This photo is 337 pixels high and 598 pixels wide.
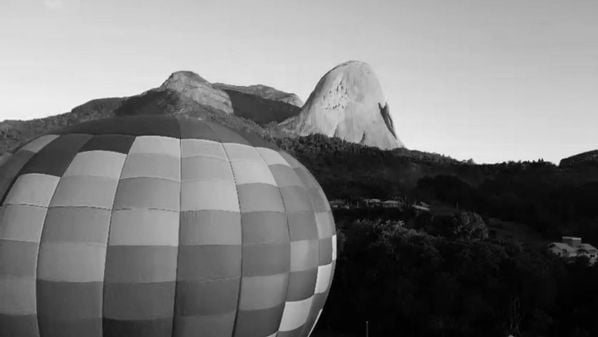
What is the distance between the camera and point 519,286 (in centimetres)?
2433

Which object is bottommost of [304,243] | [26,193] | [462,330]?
[462,330]

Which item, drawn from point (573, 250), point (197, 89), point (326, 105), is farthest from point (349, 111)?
point (573, 250)

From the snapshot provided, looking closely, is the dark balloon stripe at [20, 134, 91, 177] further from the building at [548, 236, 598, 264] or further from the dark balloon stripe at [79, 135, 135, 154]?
the building at [548, 236, 598, 264]

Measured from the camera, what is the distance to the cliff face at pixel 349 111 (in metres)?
166

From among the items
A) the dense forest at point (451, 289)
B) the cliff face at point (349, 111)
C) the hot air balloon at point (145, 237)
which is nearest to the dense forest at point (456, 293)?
the dense forest at point (451, 289)

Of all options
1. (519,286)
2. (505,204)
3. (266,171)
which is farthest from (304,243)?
(505,204)

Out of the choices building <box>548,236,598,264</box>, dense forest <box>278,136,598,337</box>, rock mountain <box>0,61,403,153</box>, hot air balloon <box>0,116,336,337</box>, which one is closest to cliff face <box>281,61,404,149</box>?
rock mountain <box>0,61,403,153</box>

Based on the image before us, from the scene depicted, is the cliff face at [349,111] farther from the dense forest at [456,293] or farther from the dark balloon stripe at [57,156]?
the dark balloon stripe at [57,156]

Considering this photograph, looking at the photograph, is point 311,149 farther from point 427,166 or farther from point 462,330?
point 462,330

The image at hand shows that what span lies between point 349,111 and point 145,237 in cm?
16654

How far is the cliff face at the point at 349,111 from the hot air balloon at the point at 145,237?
14763 cm

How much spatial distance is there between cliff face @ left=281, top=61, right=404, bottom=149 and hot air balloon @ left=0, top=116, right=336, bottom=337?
147634 mm

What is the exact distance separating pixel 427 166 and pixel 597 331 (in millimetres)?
91357

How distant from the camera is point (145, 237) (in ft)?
30.9
